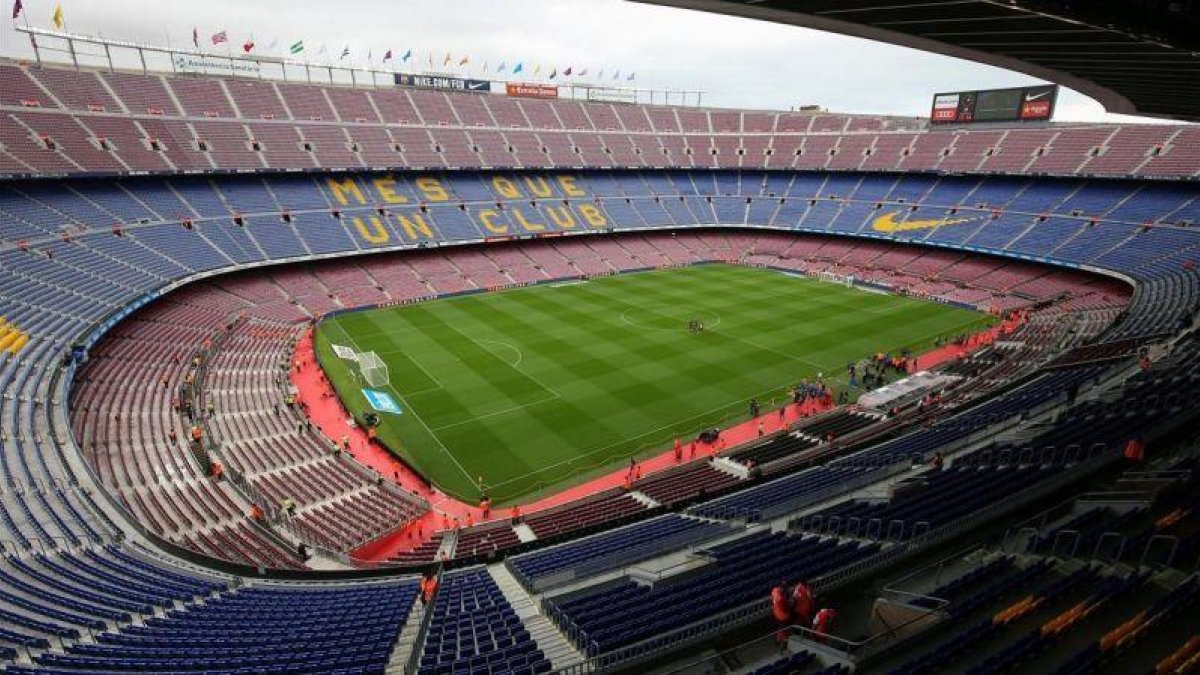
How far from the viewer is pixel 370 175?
5706 cm

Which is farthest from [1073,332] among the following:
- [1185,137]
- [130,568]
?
[130,568]

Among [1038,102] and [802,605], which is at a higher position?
[1038,102]

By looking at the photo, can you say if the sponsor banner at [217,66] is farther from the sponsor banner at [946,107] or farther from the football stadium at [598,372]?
the sponsor banner at [946,107]

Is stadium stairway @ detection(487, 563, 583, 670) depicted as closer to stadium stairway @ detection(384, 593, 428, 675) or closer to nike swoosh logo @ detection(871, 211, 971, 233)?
stadium stairway @ detection(384, 593, 428, 675)

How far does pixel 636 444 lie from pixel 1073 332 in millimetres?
25741

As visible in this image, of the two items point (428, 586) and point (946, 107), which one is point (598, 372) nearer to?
point (428, 586)

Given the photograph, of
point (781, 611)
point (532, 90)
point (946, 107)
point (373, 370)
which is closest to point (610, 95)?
point (532, 90)

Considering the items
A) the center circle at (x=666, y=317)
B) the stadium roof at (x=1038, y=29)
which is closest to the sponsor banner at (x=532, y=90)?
the center circle at (x=666, y=317)

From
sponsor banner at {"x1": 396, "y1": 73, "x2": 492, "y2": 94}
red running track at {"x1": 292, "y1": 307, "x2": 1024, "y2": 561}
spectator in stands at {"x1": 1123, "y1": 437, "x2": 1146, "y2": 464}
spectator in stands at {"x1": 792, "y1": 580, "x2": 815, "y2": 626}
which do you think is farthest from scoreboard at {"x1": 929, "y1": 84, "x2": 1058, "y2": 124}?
spectator in stands at {"x1": 792, "y1": 580, "x2": 815, "y2": 626}

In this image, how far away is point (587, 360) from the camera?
113 ft

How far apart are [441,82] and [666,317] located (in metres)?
42.5

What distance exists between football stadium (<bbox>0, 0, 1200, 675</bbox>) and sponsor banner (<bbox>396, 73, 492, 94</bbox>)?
39 cm

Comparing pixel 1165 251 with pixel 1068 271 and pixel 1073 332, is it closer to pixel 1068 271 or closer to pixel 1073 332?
pixel 1068 271

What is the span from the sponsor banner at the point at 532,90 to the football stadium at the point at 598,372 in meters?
0.78
